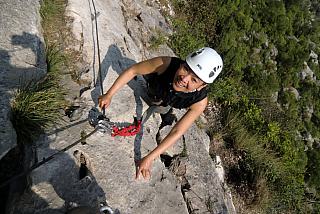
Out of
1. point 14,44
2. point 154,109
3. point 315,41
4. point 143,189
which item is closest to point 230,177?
point 154,109

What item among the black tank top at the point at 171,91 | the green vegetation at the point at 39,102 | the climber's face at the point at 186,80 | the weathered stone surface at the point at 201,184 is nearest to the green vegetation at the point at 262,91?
the weathered stone surface at the point at 201,184

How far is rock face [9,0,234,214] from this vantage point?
3689mm

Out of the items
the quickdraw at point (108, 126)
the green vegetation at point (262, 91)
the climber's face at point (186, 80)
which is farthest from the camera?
the green vegetation at point (262, 91)

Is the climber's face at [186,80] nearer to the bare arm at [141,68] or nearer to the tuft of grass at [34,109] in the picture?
the bare arm at [141,68]

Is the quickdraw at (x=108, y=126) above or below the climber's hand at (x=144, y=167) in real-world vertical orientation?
above

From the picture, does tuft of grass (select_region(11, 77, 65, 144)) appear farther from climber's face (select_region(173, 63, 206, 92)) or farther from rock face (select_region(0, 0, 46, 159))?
climber's face (select_region(173, 63, 206, 92))

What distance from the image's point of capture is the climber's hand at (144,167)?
13.3 feet

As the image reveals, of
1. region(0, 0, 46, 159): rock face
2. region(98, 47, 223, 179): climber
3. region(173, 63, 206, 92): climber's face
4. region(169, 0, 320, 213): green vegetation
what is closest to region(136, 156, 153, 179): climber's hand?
region(98, 47, 223, 179): climber

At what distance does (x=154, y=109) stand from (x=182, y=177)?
3.45ft

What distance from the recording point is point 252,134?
8625 mm

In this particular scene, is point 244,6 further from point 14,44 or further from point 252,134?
point 14,44

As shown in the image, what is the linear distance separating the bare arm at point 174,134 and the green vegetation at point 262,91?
344 cm

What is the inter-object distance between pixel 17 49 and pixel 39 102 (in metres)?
0.80

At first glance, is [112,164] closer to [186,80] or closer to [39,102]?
[39,102]
